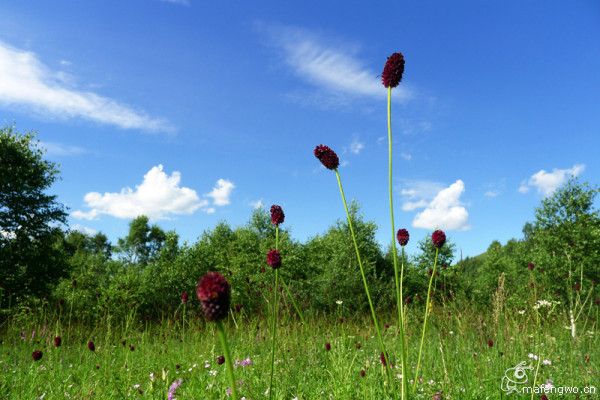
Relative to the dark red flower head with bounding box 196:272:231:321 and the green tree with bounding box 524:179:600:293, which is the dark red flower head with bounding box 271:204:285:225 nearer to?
the dark red flower head with bounding box 196:272:231:321

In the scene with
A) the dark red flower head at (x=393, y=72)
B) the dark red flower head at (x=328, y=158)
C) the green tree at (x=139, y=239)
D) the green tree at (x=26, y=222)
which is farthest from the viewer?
the green tree at (x=139, y=239)

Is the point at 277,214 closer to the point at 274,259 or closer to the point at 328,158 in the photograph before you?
the point at 274,259

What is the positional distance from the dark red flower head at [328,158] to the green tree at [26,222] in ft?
74.2

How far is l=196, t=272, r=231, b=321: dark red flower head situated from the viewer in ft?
3.65

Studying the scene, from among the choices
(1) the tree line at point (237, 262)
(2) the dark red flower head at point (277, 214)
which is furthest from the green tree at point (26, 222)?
(2) the dark red flower head at point (277, 214)

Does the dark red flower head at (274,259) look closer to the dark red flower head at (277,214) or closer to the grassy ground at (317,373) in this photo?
the dark red flower head at (277,214)

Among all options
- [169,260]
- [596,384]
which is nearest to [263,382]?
[596,384]

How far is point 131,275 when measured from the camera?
26875 mm

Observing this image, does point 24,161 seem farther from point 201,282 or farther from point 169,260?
point 201,282

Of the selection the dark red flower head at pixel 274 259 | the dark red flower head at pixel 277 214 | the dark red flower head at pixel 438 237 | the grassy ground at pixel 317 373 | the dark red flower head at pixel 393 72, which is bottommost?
the grassy ground at pixel 317 373

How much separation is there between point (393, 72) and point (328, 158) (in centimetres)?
62

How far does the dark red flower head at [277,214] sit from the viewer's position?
3.06 meters

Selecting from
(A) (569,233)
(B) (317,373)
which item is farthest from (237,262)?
(B) (317,373)

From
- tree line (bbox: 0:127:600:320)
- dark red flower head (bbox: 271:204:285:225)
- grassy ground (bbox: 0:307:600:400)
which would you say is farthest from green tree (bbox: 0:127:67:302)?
dark red flower head (bbox: 271:204:285:225)
